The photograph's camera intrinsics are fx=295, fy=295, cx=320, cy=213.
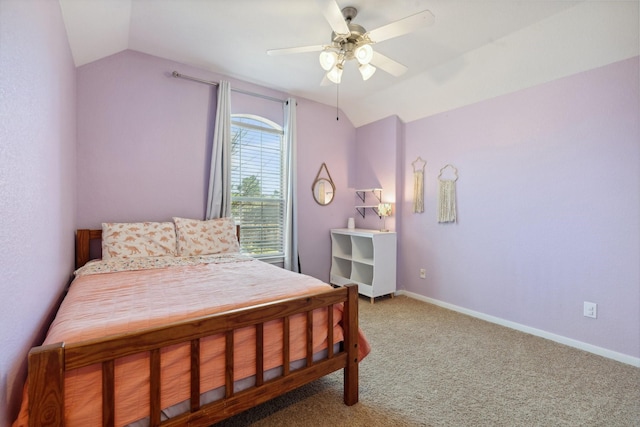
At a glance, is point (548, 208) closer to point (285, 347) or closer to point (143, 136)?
point (285, 347)

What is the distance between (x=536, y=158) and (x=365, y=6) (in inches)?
77.0

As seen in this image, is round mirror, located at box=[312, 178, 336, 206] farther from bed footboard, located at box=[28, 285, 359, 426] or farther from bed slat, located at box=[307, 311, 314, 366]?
bed slat, located at box=[307, 311, 314, 366]

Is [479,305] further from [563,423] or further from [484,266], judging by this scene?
[563,423]

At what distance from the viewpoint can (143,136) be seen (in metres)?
2.80

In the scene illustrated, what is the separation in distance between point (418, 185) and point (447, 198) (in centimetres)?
41

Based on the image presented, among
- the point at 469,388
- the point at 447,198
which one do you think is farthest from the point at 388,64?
the point at 469,388

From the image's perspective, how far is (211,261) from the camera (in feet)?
8.08

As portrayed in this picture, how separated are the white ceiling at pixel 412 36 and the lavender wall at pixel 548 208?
221 millimetres

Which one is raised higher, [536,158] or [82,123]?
[82,123]

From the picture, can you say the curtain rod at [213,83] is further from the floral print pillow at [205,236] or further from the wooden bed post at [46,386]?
the wooden bed post at [46,386]

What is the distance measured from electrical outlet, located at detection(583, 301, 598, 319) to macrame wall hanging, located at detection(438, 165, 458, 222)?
129 cm

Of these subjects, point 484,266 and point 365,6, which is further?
point 484,266

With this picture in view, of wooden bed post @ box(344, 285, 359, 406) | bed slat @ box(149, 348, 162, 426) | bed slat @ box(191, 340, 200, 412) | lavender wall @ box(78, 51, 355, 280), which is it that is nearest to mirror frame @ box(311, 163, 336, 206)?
lavender wall @ box(78, 51, 355, 280)

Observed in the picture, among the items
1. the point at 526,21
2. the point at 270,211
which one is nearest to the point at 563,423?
the point at 526,21
